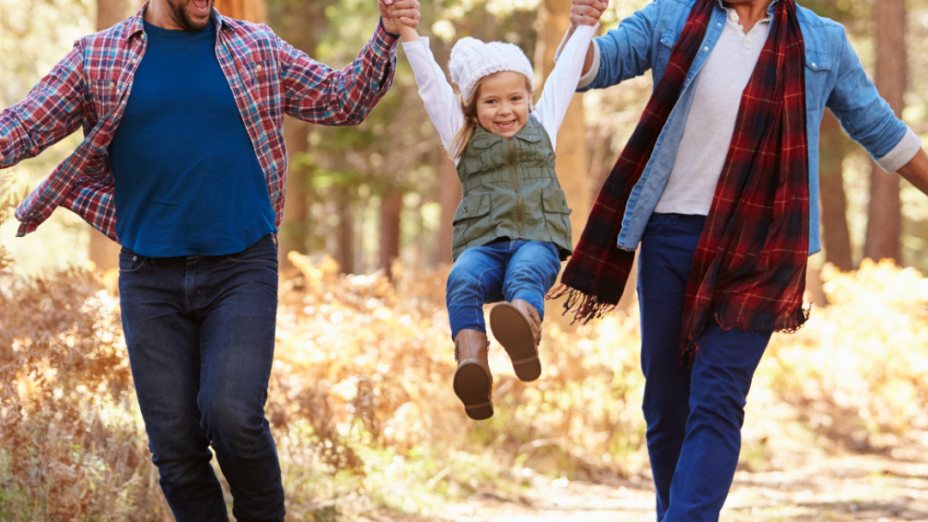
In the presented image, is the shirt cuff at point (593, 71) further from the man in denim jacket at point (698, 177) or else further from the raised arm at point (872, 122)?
the raised arm at point (872, 122)

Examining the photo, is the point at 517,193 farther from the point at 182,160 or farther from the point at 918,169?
the point at 918,169

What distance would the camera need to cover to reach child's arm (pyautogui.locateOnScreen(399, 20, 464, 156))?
4.64 meters

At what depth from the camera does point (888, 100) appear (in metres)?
15.1

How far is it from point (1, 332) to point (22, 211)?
51.4 inches

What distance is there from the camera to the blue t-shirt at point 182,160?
13.6 ft

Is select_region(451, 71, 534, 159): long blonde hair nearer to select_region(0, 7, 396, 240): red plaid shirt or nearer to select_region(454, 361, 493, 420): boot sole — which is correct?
select_region(0, 7, 396, 240): red plaid shirt

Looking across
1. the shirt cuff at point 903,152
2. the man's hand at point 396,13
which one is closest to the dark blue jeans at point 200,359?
the man's hand at point 396,13

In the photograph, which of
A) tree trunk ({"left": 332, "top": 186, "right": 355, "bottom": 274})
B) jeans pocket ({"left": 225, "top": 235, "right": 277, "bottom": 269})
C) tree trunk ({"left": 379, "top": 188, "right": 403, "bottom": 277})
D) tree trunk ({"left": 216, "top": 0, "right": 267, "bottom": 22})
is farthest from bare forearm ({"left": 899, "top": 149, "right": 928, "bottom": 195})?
tree trunk ({"left": 332, "top": 186, "right": 355, "bottom": 274})

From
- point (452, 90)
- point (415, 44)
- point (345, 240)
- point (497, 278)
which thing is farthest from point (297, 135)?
point (497, 278)

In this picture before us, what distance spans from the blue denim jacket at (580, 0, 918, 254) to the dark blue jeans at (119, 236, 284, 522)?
4.71ft

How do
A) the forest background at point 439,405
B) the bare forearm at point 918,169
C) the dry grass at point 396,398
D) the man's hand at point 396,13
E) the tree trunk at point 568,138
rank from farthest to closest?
Result: the tree trunk at point 568,138 < the forest background at point 439,405 < the dry grass at point 396,398 < the bare forearm at point 918,169 < the man's hand at point 396,13

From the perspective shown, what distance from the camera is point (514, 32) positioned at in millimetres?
16016

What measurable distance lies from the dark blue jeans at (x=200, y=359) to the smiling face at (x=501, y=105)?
1032 millimetres

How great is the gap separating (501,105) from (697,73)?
781 millimetres
